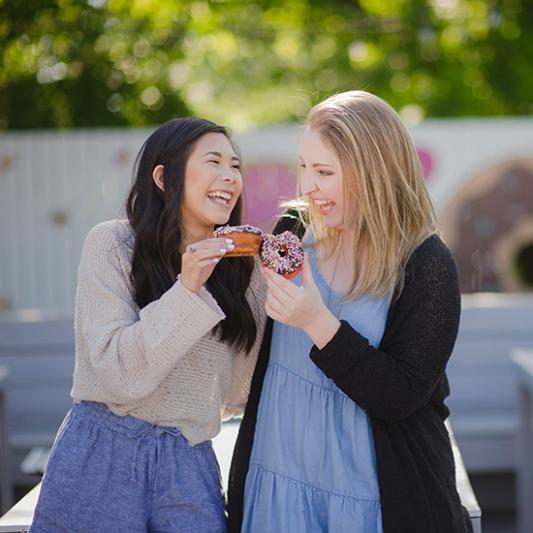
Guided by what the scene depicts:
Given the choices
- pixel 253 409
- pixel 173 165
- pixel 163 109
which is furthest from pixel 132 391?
pixel 163 109

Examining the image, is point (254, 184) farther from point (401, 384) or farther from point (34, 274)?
point (401, 384)

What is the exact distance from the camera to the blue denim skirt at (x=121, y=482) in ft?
7.09

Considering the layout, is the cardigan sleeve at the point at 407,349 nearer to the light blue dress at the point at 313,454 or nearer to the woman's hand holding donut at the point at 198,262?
the light blue dress at the point at 313,454

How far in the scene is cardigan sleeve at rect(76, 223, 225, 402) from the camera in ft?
6.79

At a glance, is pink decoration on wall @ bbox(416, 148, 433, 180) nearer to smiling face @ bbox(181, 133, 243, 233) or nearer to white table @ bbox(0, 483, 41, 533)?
smiling face @ bbox(181, 133, 243, 233)

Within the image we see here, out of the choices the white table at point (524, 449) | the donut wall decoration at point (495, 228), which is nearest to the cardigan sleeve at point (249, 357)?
the white table at point (524, 449)

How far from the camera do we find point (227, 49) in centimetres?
1105

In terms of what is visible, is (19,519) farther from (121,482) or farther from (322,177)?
(322,177)

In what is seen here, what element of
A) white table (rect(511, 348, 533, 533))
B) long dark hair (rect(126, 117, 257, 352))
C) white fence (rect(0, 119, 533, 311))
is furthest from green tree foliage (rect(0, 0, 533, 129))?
long dark hair (rect(126, 117, 257, 352))

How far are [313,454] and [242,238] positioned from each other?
58 centimetres

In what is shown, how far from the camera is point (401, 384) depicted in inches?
84.5

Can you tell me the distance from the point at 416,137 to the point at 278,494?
5354mm

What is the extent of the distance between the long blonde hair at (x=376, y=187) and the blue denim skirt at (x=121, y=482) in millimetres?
633

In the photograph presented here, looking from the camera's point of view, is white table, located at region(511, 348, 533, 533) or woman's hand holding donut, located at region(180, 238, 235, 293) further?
white table, located at region(511, 348, 533, 533)
